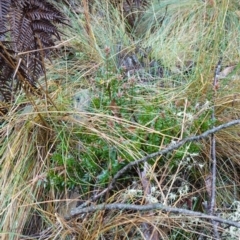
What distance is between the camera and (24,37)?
4.18 ft

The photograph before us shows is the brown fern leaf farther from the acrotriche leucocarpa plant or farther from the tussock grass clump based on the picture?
the tussock grass clump

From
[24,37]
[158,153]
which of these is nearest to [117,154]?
[158,153]

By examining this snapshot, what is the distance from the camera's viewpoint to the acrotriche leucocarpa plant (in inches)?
48.4

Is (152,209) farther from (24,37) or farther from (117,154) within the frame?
(24,37)

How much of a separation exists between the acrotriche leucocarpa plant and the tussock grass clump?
0.28ft

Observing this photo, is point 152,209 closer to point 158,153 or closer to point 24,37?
point 158,153

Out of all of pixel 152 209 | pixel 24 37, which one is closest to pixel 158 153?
pixel 152 209

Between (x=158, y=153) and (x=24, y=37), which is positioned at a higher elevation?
(x=24, y=37)

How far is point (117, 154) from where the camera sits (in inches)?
49.6

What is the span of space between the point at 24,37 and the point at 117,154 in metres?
0.41

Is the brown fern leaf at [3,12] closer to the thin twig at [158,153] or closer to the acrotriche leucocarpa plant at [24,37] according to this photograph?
the acrotriche leucocarpa plant at [24,37]

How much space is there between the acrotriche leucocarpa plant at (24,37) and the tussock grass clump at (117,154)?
85 millimetres

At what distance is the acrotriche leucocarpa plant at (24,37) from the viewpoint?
4.03 feet

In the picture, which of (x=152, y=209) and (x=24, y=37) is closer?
(x=152, y=209)
